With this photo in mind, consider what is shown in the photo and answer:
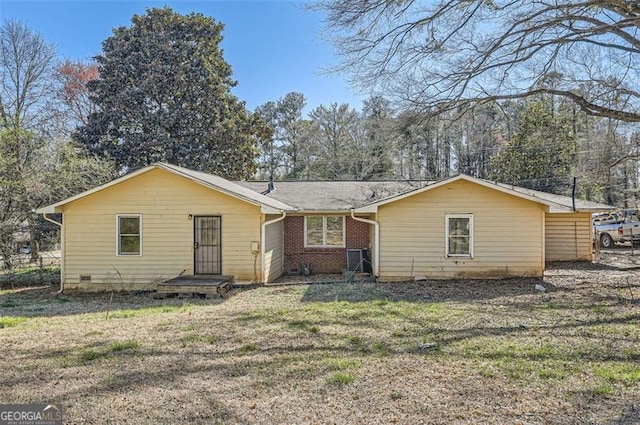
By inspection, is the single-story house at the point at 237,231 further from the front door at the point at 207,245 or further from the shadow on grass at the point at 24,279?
the shadow on grass at the point at 24,279

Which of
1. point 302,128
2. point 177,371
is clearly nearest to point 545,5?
point 177,371

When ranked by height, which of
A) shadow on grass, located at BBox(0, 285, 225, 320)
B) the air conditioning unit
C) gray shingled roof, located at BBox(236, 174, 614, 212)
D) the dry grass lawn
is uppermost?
gray shingled roof, located at BBox(236, 174, 614, 212)

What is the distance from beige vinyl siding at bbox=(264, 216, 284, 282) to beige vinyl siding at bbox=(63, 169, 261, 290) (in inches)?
26.6

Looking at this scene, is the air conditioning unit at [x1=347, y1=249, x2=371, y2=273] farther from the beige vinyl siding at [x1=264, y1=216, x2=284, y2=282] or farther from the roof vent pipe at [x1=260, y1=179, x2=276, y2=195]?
the roof vent pipe at [x1=260, y1=179, x2=276, y2=195]

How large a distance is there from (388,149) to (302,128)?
2264cm

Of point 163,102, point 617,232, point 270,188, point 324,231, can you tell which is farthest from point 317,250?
point 617,232

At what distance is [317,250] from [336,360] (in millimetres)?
9346

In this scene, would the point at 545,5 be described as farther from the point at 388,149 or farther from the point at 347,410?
the point at 347,410

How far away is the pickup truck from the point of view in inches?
779

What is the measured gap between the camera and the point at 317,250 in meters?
14.7

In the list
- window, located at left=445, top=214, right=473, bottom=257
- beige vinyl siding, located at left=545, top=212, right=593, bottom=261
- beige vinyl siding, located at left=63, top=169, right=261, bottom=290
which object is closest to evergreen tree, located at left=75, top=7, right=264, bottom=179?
beige vinyl siding, located at left=63, top=169, right=261, bottom=290

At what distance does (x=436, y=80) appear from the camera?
1041 centimetres

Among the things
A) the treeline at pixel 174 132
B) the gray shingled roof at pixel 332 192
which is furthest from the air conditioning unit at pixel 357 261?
the treeline at pixel 174 132

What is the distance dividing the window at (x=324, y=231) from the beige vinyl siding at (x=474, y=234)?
2.96m
